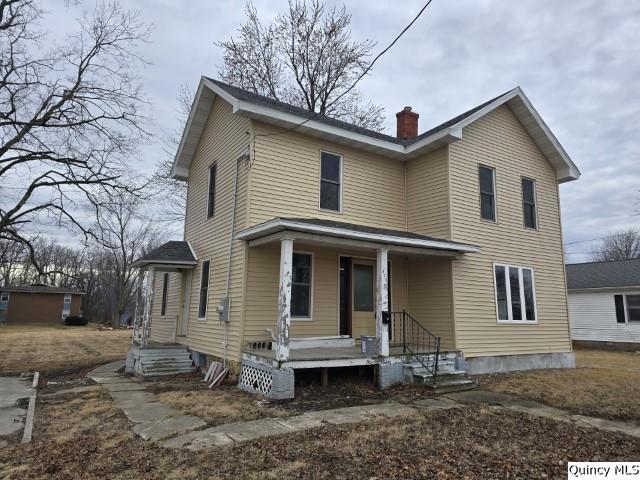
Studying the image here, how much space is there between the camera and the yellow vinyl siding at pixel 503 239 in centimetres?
1113

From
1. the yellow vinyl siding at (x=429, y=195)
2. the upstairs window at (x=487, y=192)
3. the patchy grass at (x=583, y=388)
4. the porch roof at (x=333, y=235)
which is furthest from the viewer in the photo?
the upstairs window at (x=487, y=192)

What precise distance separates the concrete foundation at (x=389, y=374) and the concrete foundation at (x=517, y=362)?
96.0 inches

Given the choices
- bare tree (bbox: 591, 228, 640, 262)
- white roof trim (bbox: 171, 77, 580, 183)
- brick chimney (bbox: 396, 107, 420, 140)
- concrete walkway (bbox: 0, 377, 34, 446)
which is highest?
bare tree (bbox: 591, 228, 640, 262)

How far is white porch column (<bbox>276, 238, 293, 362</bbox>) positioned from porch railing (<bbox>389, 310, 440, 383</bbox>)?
3.12 meters

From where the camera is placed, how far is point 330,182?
11078 mm

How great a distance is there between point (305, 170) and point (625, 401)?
8352mm

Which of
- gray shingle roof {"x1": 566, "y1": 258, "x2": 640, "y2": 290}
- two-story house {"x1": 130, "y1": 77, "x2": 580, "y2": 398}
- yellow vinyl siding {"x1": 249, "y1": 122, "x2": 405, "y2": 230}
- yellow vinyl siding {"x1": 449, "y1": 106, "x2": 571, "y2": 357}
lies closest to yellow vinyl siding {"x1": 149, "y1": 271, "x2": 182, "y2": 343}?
two-story house {"x1": 130, "y1": 77, "x2": 580, "y2": 398}

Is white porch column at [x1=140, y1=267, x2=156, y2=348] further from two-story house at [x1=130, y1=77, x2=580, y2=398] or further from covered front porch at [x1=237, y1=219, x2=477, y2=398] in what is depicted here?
covered front porch at [x1=237, y1=219, x2=477, y2=398]

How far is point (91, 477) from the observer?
430 centimetres

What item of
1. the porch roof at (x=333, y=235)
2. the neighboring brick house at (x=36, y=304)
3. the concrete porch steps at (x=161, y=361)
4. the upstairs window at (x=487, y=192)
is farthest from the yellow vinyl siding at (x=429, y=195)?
the neighboring brick house at (x=36, y=304)

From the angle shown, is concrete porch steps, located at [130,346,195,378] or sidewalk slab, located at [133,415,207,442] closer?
sidewalk slab, located at [133,415,207,442]

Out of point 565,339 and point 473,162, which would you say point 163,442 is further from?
point 565,339

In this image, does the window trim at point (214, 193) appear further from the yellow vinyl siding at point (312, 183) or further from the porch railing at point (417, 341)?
the porch railing at point (417, 341)

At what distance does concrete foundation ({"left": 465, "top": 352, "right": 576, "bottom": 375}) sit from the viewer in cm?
1089
